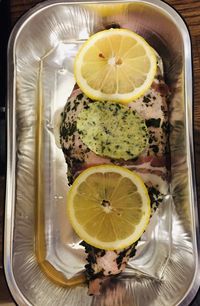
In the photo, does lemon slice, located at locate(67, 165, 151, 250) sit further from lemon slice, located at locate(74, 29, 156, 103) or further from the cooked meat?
lemon slice, located at locate(74, 29, 156, 103)

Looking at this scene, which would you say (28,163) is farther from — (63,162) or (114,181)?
(114,181)

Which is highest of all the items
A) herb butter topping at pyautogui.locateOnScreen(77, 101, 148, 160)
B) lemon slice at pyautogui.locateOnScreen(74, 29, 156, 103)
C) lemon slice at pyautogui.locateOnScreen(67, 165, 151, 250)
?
lemon slice at pyautogui.locateOnScreen(74, 29, 156, 103)

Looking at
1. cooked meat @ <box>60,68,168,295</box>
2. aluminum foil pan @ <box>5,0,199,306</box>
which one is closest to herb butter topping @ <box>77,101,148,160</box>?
cooked meat @ <box>60,68,168,295</box>

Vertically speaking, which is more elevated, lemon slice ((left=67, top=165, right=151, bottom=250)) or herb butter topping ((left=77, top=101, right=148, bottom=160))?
herb butter topping ((left=77, top=101, right=148, bottom=160))

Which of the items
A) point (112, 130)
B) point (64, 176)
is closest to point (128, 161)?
point (112, 130)

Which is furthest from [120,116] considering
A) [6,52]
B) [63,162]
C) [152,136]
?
[6,52]

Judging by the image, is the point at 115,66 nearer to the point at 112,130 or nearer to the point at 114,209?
the point at 112,130
